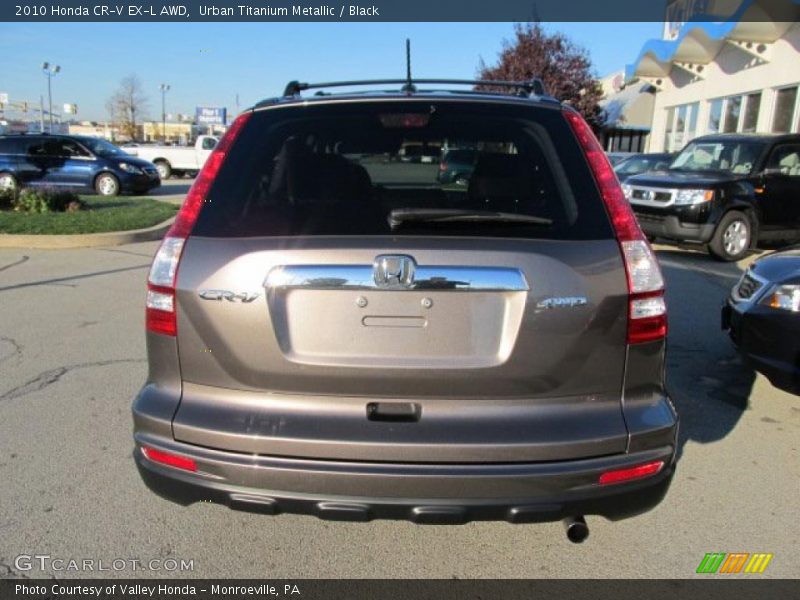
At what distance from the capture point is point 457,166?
3.03 metres

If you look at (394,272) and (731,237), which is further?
(731,237)

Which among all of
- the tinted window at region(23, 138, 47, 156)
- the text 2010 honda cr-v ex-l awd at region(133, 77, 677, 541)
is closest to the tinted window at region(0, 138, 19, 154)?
the tinted window at region(23, 138, 47, 156)

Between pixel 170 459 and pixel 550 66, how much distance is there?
99.7ft

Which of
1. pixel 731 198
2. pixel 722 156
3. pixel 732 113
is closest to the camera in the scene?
pixel 731 198

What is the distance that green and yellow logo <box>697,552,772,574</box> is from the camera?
8.71ft

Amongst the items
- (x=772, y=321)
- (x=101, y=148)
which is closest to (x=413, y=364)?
(x=772, y=321)

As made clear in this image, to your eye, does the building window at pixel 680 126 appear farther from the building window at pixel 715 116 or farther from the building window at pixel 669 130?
the building window at pixel 715 116

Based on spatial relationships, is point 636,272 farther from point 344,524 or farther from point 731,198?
point 731,198

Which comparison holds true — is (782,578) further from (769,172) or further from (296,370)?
(769,172)

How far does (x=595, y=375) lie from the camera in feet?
7.15

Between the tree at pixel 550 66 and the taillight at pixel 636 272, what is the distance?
28.5 metres

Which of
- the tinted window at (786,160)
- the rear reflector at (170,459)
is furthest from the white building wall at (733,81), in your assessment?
the rear reflector at (170,459)
